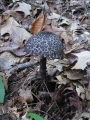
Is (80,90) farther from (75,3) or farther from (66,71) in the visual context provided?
(75,3)

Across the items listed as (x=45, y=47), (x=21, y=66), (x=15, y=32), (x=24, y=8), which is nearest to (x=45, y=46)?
(x=45, y=47)

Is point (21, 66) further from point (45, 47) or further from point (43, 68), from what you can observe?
point (45, 47)

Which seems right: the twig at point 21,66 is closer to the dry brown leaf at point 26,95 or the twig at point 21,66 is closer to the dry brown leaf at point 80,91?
the dry brown leaf at point 26,95

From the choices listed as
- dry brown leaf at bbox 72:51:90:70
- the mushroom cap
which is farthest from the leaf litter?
the mushroom cap

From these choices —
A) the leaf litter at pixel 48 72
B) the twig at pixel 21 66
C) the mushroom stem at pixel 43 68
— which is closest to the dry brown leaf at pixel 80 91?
the leaf litter at pixel 48 72

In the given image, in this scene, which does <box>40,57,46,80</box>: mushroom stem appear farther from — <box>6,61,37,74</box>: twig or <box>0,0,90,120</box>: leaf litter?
<box>6,61,37,74</box>: twig

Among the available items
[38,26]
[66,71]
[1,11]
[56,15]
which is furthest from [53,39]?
[1,11]
